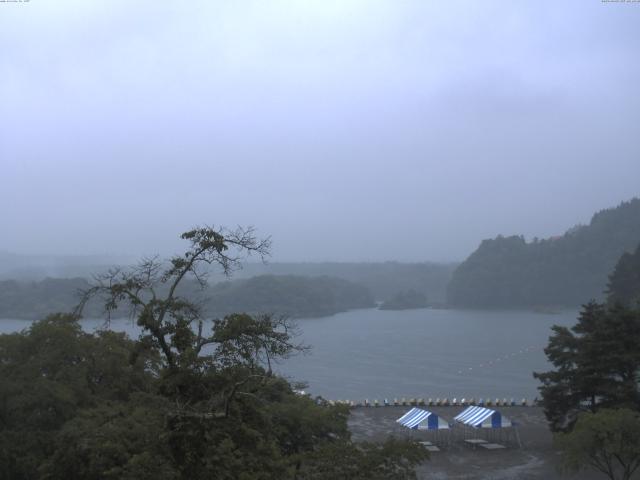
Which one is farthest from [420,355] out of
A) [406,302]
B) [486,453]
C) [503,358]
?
[406,302]

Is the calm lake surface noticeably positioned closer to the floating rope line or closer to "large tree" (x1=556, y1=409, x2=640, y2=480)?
the floating rope line

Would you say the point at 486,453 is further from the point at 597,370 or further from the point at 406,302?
the point at 406,302

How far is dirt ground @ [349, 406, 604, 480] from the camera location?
35.8ft

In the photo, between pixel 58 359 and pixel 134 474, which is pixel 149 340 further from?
pixel 58 359

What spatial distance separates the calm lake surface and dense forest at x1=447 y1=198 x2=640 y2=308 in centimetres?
523

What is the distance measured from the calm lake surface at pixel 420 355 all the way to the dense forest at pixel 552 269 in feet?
17.1

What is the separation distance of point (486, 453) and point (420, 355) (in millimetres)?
22420

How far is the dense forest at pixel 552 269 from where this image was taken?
199 ft

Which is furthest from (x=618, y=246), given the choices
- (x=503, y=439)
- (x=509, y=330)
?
(x=503, y=439)

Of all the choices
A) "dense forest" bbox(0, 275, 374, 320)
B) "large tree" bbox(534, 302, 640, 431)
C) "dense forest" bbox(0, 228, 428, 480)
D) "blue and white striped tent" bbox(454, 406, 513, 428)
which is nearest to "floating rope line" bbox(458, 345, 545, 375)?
"dense forest" bbox(0, 275, 374, 320)

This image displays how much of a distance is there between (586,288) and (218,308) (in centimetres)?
3257

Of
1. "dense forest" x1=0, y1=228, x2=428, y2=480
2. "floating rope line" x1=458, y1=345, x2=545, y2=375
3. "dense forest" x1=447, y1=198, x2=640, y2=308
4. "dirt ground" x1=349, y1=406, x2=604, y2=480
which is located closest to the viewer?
"dense forest" x1=0, y1=228, x2=428, y2=480

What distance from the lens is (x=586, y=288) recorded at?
197 ft

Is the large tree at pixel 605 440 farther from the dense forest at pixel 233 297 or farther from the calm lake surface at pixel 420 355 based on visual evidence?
the dense forest at pixel 233 297
